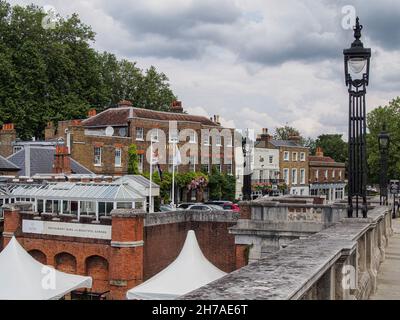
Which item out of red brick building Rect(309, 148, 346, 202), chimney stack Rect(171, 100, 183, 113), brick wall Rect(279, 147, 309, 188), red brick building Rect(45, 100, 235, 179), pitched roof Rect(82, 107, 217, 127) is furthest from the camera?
red brick building Rect(309, 148, 346, 202)

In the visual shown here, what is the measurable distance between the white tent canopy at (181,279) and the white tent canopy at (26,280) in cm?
323

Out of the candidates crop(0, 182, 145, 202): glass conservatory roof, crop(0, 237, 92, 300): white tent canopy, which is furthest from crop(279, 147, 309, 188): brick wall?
crop(0, 237, 92, 300): white tent canopy

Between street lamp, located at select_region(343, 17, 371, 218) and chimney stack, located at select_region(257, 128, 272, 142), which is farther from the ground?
chimney stack, located at select_region(257, 128, 272, 142)

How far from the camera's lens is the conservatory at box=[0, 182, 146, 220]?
25.3m

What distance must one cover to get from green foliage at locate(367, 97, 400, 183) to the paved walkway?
40.0m

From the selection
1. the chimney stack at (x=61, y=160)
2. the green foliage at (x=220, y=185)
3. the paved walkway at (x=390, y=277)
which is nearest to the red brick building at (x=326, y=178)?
the green foliage at (x=220, y=185)

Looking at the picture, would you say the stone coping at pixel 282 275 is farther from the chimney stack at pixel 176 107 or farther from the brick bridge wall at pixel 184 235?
the chimney stack at pixel 176 107

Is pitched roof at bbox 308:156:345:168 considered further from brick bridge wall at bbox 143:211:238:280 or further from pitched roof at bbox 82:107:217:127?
brick bridge wall at bbox 143:211:238:280

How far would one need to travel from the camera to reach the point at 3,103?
49938mm

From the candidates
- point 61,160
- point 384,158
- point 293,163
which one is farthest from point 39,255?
point 293,163

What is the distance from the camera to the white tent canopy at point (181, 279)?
16.3 m

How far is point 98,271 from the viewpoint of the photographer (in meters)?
23.8

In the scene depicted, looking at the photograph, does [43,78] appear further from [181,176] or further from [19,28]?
[181,176]
